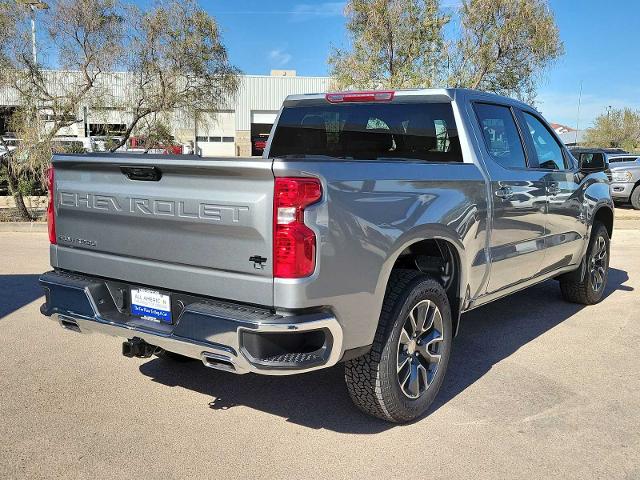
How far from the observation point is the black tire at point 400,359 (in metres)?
3.50

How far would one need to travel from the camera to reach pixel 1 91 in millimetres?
12023

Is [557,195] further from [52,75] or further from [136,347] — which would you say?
[52,75]

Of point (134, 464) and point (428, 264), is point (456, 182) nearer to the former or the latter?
point (428, 264)

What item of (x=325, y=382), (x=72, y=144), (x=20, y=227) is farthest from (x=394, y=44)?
(x=325, y=382)

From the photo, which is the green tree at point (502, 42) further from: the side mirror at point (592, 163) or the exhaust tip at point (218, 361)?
the exhaust tip at point (218, 361)

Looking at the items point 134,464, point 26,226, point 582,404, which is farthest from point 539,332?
point 26,226

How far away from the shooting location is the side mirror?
20.0 ft

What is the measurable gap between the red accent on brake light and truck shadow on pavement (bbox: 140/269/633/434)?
201cm

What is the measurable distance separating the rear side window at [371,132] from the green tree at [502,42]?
1324 cm

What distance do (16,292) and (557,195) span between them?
5462mm

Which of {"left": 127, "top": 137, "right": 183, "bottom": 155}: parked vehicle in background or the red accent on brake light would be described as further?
{"left": 127, "top": 137, "right": 183, "bottom": 155}: parked vehicle in background

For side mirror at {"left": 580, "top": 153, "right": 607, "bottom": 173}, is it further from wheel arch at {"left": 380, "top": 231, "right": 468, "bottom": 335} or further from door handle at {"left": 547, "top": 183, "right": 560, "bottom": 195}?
wheel arch at {"left": 380, "top": 231, "right": 468, "bottom": 335}

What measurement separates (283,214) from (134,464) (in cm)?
149

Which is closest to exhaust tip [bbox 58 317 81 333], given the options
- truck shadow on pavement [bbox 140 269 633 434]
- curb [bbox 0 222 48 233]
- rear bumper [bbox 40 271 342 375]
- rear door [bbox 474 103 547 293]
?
rear bumper [bbox 40 271 342 375]
